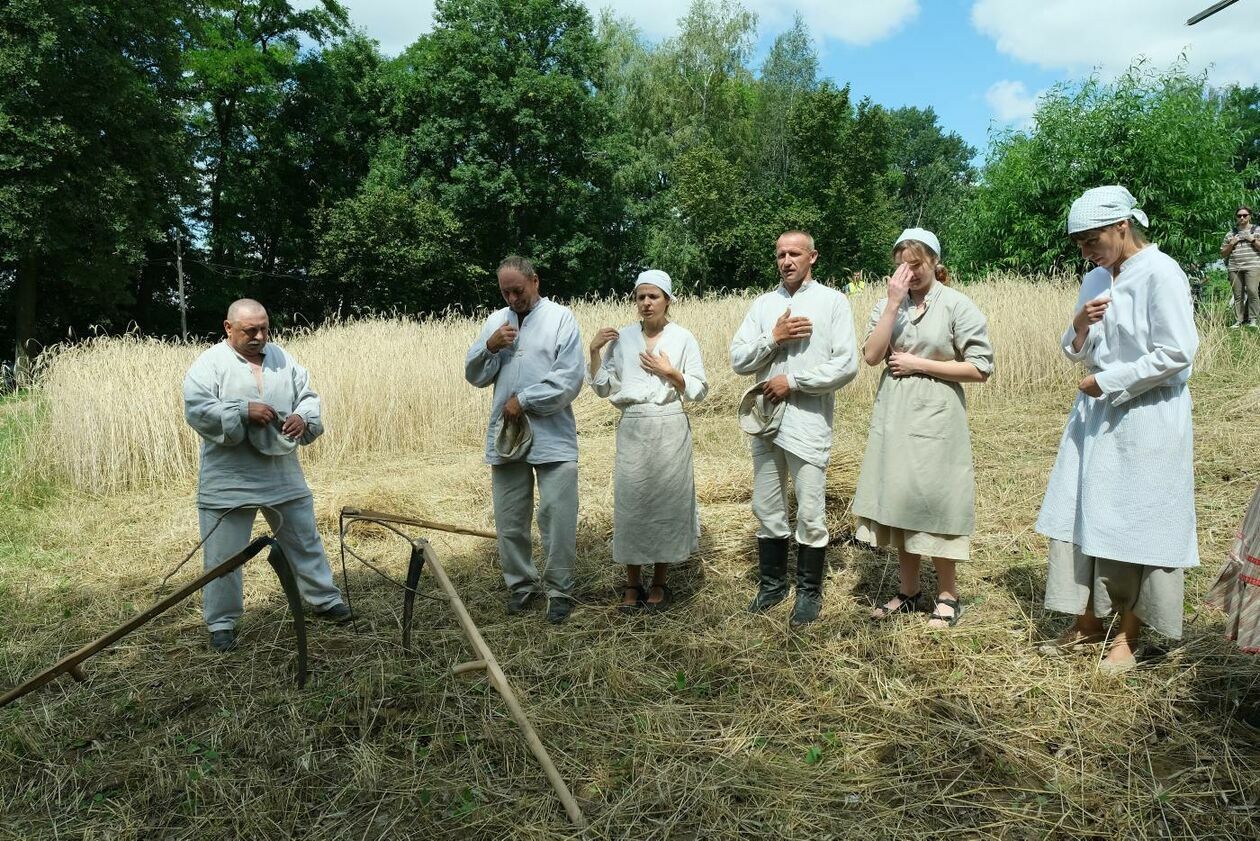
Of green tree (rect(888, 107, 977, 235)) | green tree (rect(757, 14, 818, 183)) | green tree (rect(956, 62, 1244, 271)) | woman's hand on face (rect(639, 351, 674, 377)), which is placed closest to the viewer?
woman's hand on face (rect(639, 351, 674, 377))

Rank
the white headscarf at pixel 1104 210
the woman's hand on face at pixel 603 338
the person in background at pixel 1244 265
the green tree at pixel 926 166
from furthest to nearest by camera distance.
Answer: the green tree at pixel 926 166
the person in background at pixel 1244 265
the woman's hand on face at pixel 603 338
the white headscarf at pixel 1104 210

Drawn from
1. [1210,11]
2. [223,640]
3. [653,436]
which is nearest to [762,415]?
[653,436]

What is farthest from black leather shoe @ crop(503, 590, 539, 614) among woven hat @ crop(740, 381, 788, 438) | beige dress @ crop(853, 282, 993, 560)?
beige dress @ crop(853, 282, 993, 560)

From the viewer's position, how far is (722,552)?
4.80 meters

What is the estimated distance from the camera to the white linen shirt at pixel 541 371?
159 inches

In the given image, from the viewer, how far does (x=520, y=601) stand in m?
4.24

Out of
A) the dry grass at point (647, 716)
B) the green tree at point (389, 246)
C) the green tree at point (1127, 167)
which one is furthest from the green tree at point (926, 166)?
the dry grass at point (647, 716)

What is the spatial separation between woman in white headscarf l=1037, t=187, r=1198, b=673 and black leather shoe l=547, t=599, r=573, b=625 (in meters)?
2.17

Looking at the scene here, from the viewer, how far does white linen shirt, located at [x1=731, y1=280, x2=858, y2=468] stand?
3.69 meters

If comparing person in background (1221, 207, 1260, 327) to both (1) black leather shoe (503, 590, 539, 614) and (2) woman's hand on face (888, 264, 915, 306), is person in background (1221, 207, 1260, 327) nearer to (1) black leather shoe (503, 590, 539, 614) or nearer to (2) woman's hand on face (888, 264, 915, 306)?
(2) woman's hand on face (888, 264, 915, 306)

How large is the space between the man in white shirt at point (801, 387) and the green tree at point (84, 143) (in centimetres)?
1838

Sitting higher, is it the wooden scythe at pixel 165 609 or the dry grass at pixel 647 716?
the wooden scythe at pixel 165 609

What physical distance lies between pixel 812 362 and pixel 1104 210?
1289 mm

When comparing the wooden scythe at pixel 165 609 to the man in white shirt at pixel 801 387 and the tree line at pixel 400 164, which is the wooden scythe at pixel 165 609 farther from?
the tree line at pixel 400 164
